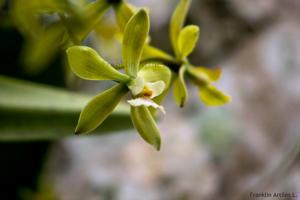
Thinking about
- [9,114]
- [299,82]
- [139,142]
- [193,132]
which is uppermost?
[299,82]

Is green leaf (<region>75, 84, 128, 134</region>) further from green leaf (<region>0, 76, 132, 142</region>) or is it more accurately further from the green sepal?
green leaf (<region>0, 76, 132, 142</region>)

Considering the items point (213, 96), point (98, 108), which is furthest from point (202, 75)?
point (98, 108)

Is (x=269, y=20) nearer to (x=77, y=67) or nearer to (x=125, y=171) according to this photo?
(x=125, y=171)

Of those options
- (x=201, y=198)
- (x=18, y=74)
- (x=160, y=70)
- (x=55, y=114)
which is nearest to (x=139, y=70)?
(x=160, y=70)

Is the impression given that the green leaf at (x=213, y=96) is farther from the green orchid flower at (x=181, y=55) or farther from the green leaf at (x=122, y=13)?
the green leaf at (x=122, y=13)

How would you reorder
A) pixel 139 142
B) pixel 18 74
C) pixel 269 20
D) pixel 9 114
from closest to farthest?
pixel 9 114 → pixel 18 74 → pixel 139 142 → pixel 269 20

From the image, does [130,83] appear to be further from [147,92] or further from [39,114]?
[39,114]
